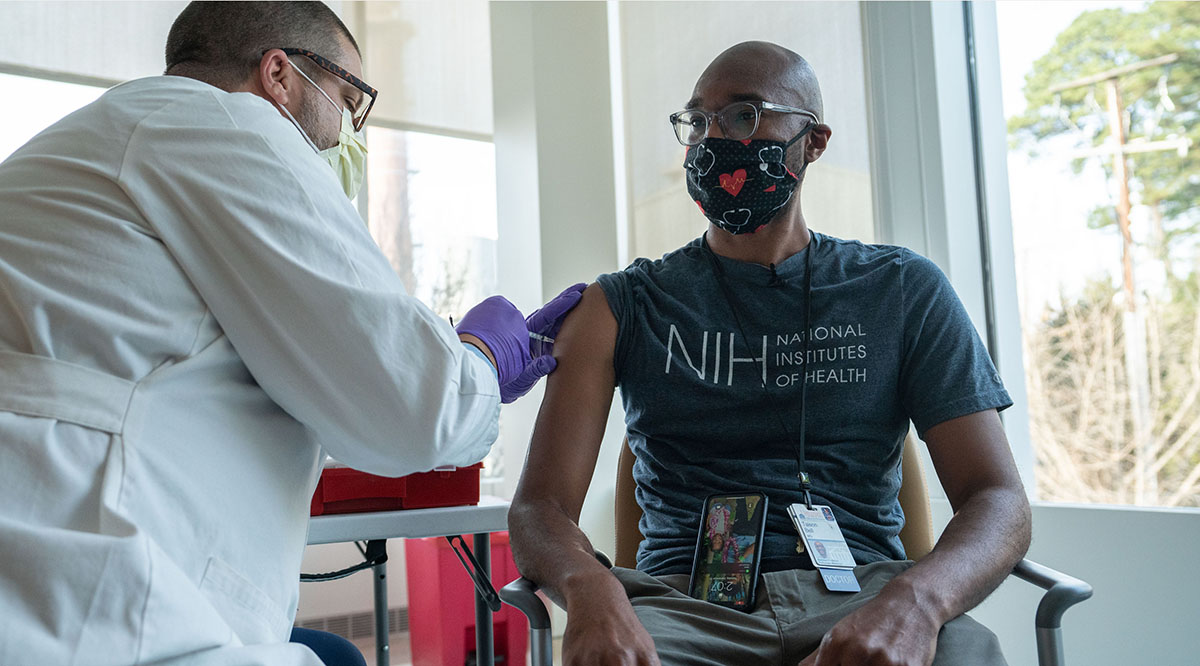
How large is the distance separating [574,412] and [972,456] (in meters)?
0.67

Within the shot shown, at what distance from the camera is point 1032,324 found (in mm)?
2393

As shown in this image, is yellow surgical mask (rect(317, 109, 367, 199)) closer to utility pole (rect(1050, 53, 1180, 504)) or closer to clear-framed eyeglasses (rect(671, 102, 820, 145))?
clear-framed eyeglasses (rect(671, 102, 820, 145))

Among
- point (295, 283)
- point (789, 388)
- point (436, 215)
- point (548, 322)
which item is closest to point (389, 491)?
point (548, 322)

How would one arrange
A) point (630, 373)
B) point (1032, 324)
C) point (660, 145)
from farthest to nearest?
point (660, 145)
point (1032, 324)
point (630, 373)

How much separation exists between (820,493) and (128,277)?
1.09 meters

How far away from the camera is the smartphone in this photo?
140 centimetres

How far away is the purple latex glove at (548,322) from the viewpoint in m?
1.70

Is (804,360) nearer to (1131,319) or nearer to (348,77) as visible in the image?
(348,77)

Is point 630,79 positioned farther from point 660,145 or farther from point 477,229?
point 477,229

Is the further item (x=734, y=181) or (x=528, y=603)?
(x=734, y=181)

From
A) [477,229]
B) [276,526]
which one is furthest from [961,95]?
[477,229]

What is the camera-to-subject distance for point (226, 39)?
1.28 meters

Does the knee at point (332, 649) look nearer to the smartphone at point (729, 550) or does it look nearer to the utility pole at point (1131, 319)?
the smartphone at point (729, 550)

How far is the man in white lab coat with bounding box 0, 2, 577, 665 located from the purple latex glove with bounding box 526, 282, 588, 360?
1.94 feet
